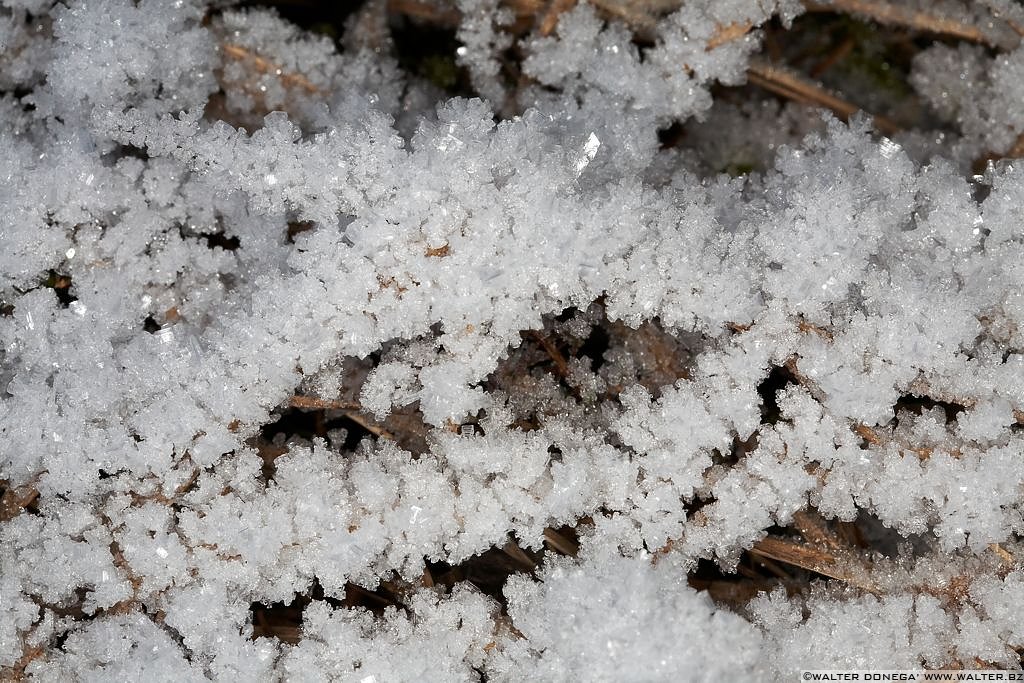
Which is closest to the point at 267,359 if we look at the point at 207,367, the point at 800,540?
the point at 207,367

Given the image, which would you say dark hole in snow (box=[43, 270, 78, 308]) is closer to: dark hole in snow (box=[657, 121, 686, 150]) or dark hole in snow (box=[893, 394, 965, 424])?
dark hole in snow (box=[657, 121, 686, 150])

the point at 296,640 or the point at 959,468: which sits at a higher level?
the point at 959,468

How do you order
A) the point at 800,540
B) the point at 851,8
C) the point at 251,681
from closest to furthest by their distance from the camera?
the point at 251,681 < the point at 800,540 < the point at 851,8

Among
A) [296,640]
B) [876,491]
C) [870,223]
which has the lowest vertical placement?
[296,640]

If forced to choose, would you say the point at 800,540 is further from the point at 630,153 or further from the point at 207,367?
the point at 207,367

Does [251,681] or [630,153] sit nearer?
[251,681]

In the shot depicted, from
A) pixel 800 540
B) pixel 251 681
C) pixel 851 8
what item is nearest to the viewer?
pixel 251 681

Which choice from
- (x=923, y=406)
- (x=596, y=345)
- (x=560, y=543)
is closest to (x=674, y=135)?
(x=596, y=345)
